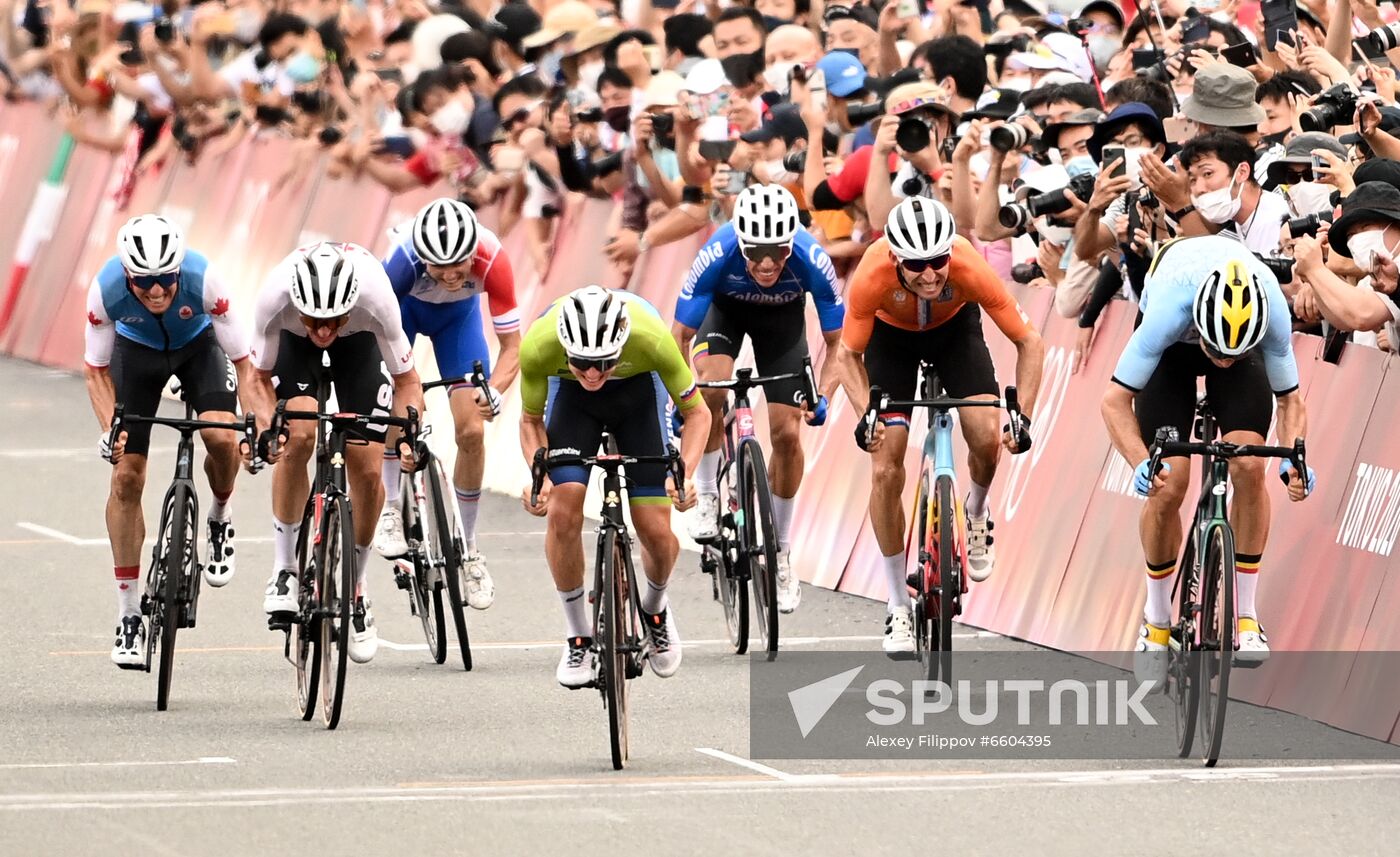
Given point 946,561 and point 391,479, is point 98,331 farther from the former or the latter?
point 946,561

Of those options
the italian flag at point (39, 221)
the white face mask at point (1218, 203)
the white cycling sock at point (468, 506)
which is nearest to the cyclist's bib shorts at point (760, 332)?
the white cycling sock at point (468, 506)

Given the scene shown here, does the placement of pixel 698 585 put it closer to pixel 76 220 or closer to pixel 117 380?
pixel 117 380

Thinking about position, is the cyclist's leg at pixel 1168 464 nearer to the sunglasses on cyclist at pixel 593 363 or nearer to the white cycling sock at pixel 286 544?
the sunglasses on cyclist at pixel 593 363

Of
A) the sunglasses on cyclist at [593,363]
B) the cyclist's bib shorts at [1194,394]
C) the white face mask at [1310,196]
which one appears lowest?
the sunglasses on cyclist at [593,363]

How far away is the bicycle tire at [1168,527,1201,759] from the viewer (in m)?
9.83

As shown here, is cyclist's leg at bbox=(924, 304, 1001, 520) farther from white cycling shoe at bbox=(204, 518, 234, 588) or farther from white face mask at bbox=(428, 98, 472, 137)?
white face mask at bbox=(428, 98, 472, 137)

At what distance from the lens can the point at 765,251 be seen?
12.4m

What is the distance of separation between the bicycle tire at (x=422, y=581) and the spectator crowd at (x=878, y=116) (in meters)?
2.97

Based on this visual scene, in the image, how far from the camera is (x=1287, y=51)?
40.8 feet

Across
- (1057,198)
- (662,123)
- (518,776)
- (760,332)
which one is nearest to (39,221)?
(662,123)

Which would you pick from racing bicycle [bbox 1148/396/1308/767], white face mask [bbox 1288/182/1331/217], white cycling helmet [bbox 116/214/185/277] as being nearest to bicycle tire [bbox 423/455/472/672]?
white cycling helmet [bbox 116/214/185/277]

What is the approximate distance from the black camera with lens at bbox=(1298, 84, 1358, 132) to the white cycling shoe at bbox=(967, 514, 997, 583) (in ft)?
7.30

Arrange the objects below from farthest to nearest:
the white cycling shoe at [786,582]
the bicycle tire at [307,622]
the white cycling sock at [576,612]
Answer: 1. the white cycling shoe at [786,582]
2. the bicycle tire at [307,622]
3. the white cycling sock at [576,612]

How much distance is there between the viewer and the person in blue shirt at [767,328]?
12633mm
